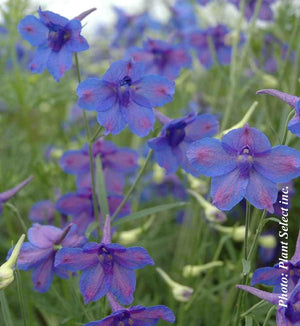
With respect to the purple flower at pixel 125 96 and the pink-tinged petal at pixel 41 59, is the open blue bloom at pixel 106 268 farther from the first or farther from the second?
the pink-tinged petal at pixel 41 59

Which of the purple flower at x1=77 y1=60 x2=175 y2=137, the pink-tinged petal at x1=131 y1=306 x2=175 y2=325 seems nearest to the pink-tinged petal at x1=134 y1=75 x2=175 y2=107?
the purple flower at x1=77 y1=60 x2=175 y2=137

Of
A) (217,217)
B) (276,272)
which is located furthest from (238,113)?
(276,272)

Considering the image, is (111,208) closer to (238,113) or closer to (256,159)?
(256,159)

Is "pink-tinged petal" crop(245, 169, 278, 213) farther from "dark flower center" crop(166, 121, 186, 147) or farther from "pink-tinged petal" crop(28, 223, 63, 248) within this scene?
"pink-tinged petal" crop(28, 223, 63, 248)

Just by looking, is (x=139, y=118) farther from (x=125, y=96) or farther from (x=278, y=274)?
(x=278, y=274)

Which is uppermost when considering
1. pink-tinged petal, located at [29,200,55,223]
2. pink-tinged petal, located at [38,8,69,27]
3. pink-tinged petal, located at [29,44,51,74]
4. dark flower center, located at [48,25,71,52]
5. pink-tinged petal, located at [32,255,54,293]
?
pink-tinged petal, located at [38,8,69,27]

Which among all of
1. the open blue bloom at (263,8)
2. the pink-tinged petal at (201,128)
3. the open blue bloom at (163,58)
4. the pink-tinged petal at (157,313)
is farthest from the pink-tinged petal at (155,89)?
the open blue bloom at (263,8)
